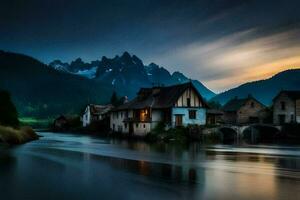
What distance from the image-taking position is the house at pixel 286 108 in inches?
3312

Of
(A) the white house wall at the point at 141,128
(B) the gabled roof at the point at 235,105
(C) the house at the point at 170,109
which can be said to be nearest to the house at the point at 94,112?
(B) the gabled roof at the point at 235,105

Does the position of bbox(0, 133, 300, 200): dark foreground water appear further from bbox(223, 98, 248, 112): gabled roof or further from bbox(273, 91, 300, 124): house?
bbox(223, 98, 248, 112): gabled roof

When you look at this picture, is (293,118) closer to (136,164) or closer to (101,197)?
(136,164)

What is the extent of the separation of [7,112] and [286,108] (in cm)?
6093

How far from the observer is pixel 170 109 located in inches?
2790

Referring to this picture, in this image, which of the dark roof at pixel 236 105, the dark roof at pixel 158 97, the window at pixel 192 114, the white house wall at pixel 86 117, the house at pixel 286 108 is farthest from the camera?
the white house wall at pixel 86 117

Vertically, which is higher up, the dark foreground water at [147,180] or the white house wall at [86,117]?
the white house wall at [86,117]

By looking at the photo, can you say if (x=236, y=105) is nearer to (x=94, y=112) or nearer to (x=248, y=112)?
(x=248, y=112)

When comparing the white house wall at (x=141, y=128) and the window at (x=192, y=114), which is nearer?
the white house wall at (x=141, y=128)

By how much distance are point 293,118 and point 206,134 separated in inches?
1055

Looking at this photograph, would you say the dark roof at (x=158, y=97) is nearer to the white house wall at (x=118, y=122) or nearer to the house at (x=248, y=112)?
the white house wall at (x=118, y=122)

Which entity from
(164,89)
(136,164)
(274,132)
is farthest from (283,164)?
(274,132)

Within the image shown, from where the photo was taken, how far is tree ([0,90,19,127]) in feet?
193

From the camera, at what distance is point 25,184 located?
71.4ft
